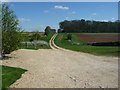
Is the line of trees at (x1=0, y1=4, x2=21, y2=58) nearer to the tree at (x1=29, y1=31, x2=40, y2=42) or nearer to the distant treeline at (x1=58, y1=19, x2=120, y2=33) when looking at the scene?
the tree at (x1=29, y1=31, x2=40, y2=42)

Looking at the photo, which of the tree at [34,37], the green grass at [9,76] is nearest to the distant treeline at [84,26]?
the tree at [34,37]

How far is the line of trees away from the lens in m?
26.4

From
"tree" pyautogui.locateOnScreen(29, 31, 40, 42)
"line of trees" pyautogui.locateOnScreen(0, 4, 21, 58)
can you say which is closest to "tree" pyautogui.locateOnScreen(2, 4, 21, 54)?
Result: "line of trees" pyautogui.locateOnScreen(0, 4, 21, 58)

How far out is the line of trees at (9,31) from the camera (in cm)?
2636

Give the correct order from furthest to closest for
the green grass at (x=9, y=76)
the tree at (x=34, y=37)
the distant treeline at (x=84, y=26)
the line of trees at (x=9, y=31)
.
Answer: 1. the distant treeline at (x=84, y=26)
2. the tree at (x=34, y=37)
3. the line of trees at (x=9, y=31)
4. the green grass at (x=9, y=76)

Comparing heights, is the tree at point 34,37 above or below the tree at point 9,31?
below

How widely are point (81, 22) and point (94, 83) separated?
101502mm

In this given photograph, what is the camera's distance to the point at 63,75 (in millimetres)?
19359

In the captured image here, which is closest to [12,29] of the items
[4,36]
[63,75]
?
[4,36]

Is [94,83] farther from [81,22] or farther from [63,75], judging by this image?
[81,22]

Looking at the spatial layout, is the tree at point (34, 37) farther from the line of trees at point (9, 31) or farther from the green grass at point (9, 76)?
the green grass at point (9, 76)

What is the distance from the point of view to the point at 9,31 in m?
26.8

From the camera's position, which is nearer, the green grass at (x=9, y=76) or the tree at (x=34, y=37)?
the green grass at (x=9, y=76)

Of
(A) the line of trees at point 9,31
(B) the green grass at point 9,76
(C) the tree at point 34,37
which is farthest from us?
(C) the tree at point 34,37
